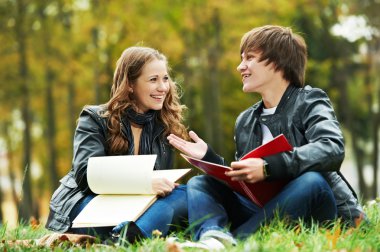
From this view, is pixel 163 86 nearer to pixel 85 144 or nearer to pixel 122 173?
pixel 85 144

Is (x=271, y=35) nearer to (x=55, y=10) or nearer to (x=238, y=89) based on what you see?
(x=55, y=10)

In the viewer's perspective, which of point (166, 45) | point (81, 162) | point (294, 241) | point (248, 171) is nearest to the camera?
point (294, 241)

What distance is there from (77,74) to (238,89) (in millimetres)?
6334

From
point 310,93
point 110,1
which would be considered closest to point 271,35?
point 310,93

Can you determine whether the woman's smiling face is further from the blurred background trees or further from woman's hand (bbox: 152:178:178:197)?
the blurred background trees

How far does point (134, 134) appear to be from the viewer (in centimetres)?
491

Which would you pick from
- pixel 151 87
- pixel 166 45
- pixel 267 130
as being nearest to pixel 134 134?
pixel 151 87

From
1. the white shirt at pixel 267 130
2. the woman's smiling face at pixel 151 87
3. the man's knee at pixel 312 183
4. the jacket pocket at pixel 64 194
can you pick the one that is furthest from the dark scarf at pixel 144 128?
the man's knee at pixel 312 183

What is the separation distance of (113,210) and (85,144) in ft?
2.09

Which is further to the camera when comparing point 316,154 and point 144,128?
point 144,128

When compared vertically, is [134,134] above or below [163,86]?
below

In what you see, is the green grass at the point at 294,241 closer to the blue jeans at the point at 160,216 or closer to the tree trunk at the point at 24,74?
the blue jeans at the point at 160,216

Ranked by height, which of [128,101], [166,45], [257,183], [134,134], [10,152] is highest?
[128,101]

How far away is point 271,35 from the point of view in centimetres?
451
